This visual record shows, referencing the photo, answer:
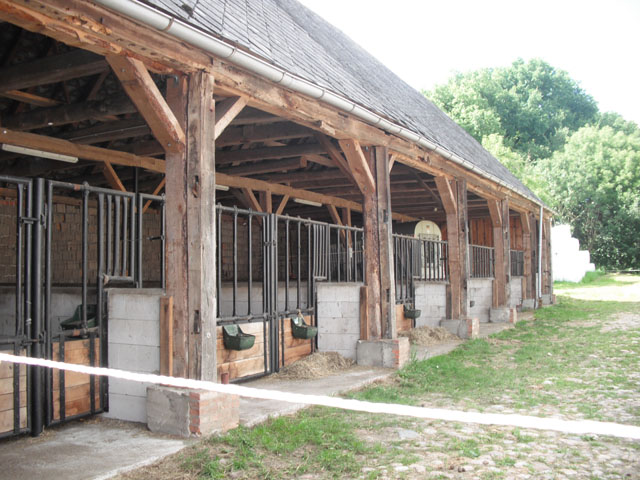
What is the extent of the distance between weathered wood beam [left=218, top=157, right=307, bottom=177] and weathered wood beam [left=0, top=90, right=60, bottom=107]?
4.11 metres

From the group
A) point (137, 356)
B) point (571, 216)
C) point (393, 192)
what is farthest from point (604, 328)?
point (571, 216)

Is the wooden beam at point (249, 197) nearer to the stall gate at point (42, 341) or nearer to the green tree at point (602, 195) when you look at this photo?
the stall gate at point (42, 341)

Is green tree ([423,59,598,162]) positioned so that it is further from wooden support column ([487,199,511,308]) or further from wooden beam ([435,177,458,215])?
wooden beam ([435,177,458,215])

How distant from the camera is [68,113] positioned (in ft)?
→ 23.5

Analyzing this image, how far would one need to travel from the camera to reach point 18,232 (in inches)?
178

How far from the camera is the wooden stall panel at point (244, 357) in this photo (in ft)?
20.7

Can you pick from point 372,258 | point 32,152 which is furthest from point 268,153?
point 32,152

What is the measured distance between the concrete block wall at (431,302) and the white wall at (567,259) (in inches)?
818

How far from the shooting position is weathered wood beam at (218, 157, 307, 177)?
1046 cm

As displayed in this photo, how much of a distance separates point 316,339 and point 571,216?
35211mm

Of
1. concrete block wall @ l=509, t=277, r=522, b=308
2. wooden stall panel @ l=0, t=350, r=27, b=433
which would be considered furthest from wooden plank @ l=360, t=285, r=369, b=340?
concrete block wall @ l=509, t=277, r=522, b=308

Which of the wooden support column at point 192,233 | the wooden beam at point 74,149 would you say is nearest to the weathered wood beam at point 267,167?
the wooden beam at point 74,149

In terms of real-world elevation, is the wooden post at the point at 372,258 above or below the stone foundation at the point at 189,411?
above

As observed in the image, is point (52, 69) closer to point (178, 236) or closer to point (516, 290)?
point (178, 236)
